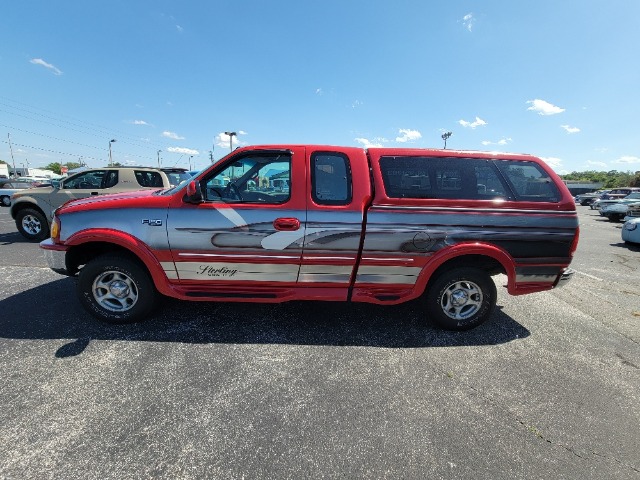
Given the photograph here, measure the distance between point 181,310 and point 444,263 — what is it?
308cm

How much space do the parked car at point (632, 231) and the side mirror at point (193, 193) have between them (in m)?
11.6

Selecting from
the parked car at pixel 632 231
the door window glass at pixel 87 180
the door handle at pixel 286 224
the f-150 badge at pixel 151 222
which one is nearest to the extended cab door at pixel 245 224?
the door handle at pixel 286 224

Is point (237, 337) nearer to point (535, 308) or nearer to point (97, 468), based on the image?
point (97, 468)

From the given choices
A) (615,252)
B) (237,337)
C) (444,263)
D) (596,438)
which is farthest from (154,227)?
(615,252)

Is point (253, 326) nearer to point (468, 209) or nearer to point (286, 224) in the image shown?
point (286, 224)

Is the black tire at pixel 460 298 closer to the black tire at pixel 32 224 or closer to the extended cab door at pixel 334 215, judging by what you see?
the extended cab door at pixel 334 215

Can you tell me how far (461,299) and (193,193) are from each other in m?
3.02

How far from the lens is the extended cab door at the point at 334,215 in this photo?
10.2ft

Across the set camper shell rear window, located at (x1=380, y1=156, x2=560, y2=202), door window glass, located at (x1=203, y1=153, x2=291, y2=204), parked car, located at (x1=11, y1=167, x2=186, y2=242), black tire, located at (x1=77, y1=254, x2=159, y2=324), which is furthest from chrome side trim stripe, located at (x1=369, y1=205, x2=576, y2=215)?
parked car, located at (x1=11, y1=167, x2=186, y2=242)

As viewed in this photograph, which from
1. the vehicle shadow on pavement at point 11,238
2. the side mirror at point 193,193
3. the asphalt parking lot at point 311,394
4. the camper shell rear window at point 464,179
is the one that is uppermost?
the camper shell rear window at point 464,179

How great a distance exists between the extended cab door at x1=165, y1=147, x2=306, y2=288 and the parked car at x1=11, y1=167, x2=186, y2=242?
526 cm

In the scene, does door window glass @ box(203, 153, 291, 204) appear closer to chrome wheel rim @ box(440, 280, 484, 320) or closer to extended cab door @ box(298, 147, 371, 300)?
extended cab door @ box(298, 147, 371, 300)

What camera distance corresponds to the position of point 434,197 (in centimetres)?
323

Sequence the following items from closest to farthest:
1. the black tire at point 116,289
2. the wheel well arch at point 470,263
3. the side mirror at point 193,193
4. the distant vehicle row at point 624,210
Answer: the side mirror at point 193,193 → the black tire at point 116,289 → the wheel well arch at point 470,263 → the distant vehicle row at point 624,210
